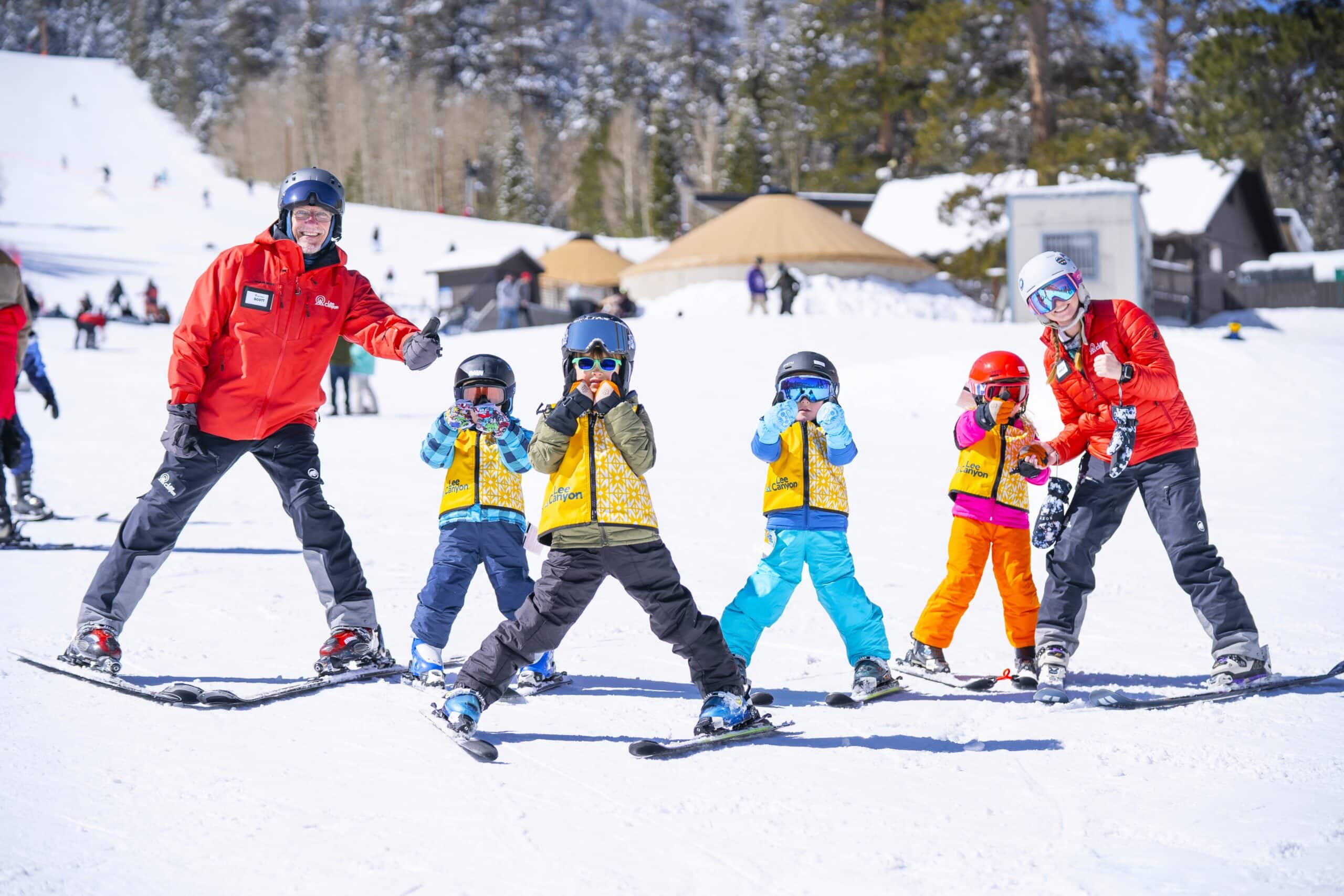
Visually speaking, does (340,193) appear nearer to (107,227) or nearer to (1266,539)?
(1266,539)

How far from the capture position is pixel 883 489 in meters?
9.94

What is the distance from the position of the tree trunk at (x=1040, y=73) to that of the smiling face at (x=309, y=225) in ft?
90.3

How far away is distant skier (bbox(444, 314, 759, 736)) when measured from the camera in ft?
11.4

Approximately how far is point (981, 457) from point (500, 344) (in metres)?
16.3

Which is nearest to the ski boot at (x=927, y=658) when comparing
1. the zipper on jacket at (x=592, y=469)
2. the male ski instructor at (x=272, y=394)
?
the zipper on jacket at (x=592, y=469)

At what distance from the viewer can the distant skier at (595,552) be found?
3.48 meters

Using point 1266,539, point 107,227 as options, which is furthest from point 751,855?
point 107,227

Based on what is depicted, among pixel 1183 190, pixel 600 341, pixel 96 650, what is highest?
pixel 1183 190

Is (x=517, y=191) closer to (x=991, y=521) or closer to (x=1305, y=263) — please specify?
(x=1305, y=263)

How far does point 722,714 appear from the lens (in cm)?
355

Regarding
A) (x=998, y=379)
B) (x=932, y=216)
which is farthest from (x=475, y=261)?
(x=998, y=379)

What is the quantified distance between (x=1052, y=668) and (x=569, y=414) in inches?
80.5

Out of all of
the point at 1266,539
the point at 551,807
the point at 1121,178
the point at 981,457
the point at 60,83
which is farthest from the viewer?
the point at 60,83

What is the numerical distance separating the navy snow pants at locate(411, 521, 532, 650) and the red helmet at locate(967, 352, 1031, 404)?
75.1 inches
